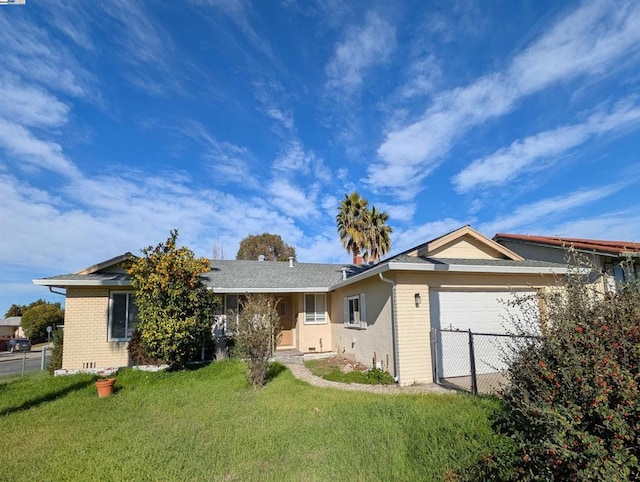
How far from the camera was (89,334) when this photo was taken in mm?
12156

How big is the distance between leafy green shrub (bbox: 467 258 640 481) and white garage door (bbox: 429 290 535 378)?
6.35m

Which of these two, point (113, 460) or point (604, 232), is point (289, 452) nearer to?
point (113, 460)

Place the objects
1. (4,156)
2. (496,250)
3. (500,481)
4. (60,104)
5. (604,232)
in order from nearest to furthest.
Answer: (500,481), (60,104), (4,156), (496,250), (604,232)

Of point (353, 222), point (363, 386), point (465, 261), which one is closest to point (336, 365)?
point (363, 386)

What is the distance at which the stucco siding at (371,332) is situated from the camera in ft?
32.2

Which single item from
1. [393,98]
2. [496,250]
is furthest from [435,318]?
[393,98]

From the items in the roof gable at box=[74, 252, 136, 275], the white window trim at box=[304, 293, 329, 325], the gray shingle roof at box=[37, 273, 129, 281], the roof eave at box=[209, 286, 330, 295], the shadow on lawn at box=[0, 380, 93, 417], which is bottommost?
the shadow on lawn at box=[0, 380, 93, 417]

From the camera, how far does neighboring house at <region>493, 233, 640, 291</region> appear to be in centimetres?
1015

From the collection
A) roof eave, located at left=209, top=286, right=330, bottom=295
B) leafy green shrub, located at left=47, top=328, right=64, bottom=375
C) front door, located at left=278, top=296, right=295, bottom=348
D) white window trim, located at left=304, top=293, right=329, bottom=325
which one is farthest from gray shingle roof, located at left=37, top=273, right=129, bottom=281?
white window trim, located at left=304, top=293, right=329, bottom=325

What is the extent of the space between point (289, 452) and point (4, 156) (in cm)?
1240

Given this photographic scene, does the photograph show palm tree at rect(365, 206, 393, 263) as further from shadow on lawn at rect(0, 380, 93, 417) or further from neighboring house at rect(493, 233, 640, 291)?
shadow on lawn at rect(0, 380, 93, 417)

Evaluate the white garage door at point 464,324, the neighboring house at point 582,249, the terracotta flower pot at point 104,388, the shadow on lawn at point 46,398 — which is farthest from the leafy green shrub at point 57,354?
the neighboring house at point 582,249

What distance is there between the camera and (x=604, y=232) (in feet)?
48.9

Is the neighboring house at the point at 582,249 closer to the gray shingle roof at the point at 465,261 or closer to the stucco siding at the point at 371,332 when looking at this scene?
the gray shingle roof at the point at 465,261
